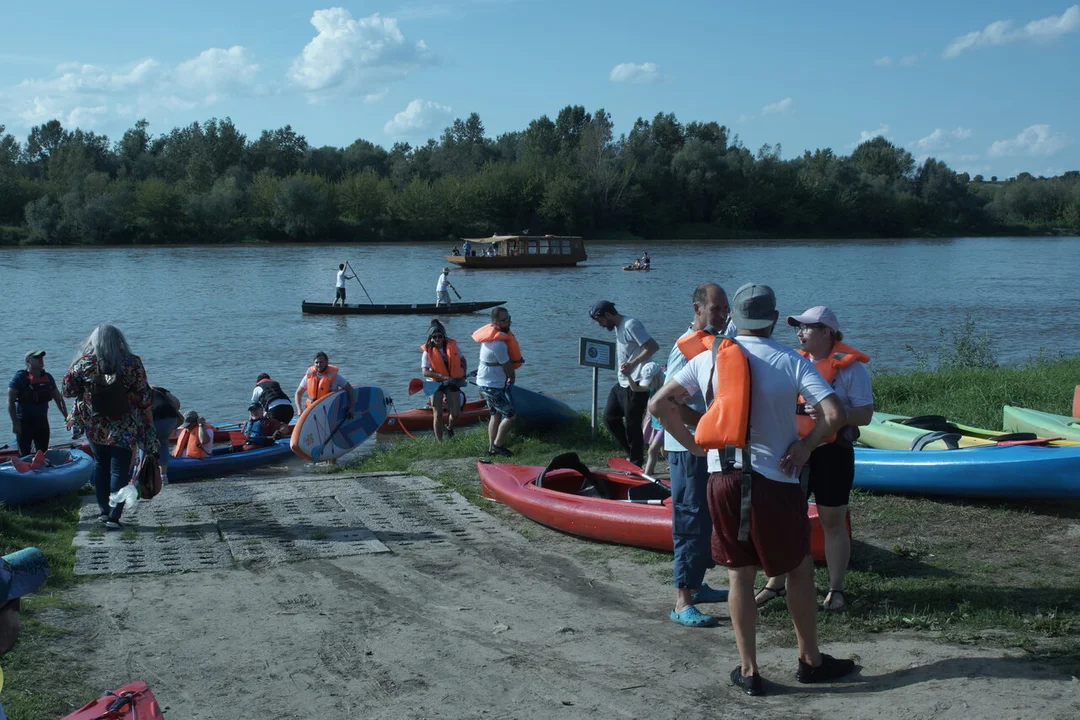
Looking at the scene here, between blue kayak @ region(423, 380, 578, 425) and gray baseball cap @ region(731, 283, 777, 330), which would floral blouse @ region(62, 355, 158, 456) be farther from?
blue kayak @ region(423, 380, 578, 425)

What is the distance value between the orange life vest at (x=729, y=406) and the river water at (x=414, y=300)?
39.0ft

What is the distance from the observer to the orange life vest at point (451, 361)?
11570 mm

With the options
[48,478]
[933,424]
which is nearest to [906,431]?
[933,424]

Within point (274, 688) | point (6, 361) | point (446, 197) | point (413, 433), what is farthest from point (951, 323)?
point (446, 197)

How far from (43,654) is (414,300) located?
3359cm

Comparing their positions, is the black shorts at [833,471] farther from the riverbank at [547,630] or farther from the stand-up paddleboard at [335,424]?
the stand-up paddleboard at [335,424]

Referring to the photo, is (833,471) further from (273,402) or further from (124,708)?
(273,402)

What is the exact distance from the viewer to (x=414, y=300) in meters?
37.9

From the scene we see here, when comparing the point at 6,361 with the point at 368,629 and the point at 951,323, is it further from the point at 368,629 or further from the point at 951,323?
the point at 951,323

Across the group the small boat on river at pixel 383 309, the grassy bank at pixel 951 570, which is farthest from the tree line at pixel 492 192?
the grassy bank at pixel 951 570

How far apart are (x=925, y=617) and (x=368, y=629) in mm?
2666

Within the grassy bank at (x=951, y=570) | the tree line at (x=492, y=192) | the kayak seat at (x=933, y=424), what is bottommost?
the grassy bank at (x=951, y=570)

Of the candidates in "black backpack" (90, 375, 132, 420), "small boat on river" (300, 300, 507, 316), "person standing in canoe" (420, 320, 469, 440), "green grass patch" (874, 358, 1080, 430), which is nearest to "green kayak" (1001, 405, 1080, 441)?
"green grass patch" (874, 358, 1080, 430)

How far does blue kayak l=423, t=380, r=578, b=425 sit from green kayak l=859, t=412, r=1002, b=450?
3.15 metres
